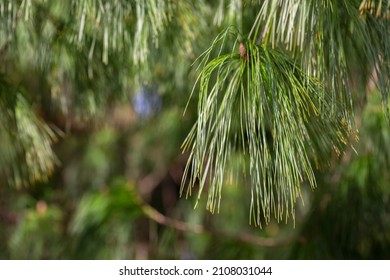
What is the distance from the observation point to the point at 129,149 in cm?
237

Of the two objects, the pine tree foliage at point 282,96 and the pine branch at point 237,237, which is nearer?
the pine tree foliage at point 282,96

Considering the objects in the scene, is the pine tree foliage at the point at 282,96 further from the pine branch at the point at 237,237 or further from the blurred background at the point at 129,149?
the pine branch at the point at 237,237

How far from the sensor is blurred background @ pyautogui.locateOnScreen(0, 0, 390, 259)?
42.4 inches

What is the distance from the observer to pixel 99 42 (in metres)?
1.11

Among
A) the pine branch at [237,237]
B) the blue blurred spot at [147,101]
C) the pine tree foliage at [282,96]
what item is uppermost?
the pine tree foliage at [282,96]

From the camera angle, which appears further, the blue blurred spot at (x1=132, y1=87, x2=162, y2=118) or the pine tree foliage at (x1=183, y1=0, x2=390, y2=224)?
the blue blurred spot at (x1=132, y1=87, x2=162, y2=118)

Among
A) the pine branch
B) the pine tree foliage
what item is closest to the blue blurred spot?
the pine branch

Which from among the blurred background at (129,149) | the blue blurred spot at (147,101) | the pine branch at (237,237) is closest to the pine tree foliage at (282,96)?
the blurred background at (129,149)

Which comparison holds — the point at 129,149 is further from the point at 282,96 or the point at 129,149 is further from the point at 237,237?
the point at 282,96

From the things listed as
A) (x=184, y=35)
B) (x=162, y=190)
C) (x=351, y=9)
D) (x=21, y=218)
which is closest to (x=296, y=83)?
(x=351, y=9)

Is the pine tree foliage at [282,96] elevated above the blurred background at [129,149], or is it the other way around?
the pine tree foliage at [282,96]

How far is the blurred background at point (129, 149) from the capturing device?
1077 millimetres

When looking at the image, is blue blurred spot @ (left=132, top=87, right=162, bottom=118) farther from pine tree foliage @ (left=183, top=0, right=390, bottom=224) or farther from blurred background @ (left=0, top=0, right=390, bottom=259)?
pine tree foliage @ (left=183, top=0, right=390, bottom=224)

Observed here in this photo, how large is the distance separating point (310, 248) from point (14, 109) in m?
0.78
